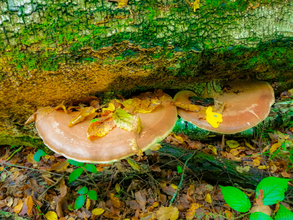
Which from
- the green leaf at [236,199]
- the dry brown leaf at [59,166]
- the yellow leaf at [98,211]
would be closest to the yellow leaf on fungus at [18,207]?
the dry brown leaf at [59,166]

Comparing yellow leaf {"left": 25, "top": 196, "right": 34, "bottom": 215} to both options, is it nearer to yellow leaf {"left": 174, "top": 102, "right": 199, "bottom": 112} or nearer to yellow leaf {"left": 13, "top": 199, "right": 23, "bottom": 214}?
yellow leaf {"left": 13, "top": 199, "right": 23, "bottom": 214}

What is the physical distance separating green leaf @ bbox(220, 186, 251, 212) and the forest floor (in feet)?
2.18

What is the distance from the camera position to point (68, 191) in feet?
9.75

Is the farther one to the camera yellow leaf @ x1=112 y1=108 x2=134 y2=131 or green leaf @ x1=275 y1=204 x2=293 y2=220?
green leaf @ x1=275 y1=204 x2=293 y2=220

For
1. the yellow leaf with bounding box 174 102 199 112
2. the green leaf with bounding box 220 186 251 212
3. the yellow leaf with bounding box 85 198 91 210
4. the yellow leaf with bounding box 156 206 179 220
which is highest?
the yellow leaf with bounding box 174 102 199 112

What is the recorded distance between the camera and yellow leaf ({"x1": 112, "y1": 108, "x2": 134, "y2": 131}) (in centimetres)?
167

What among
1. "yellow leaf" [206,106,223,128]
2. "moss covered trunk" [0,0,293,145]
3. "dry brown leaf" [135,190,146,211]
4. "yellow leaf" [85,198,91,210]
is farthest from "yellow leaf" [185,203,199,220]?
"moss covered trunk" [0,0,293,145]

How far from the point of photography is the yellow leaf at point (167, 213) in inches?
110

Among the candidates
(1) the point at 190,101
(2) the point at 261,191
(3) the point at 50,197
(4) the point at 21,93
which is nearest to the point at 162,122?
(1) the point at 190,101

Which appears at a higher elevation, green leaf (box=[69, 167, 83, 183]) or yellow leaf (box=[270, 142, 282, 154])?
green leaf (box=[69, 167, 83, 183])

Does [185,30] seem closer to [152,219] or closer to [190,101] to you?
[190,101]

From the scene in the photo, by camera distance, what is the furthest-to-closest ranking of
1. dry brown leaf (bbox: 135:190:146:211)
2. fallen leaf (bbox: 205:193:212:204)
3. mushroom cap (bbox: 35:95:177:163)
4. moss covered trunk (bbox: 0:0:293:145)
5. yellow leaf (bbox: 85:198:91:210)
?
fallen leaf (bbox: 205:193:212:204) < dry brown leaf (bbox: 135:190:146:211) < yellow leaf (bbox: 85:198:91:210) < mushroom cap (bbox: 35:95:177:163) < moss covered trunk (bbox: 0:0:293:145)

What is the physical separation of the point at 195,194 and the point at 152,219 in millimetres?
838

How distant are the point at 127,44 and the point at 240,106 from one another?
1350 millimetres
